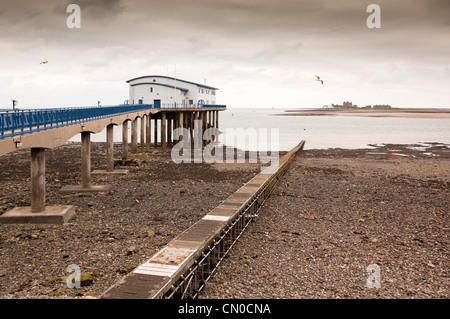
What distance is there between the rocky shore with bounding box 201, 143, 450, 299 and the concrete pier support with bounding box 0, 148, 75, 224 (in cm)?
692

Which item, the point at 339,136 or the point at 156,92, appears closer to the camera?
the point at 156,92

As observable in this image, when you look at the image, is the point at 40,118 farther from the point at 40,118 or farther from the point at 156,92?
the point at 156,92

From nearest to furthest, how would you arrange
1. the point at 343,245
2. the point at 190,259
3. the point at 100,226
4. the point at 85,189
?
the point at 190,259 → the point at 343,245 → the point at 100,226 → the point at 85,189

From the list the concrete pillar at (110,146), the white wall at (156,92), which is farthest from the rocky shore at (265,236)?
the white wall at (156,92)

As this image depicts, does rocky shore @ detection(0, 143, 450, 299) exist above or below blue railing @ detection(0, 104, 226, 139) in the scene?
below

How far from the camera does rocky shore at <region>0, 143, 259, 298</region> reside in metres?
10.5

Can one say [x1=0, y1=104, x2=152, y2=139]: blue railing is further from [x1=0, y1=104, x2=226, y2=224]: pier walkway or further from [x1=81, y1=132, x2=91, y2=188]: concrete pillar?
[x1=81, y1=132, x2=91, y2=188]: concrete pillar

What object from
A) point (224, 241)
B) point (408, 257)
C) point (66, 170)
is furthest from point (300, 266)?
point (66, 170)

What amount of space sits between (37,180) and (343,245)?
11621mm

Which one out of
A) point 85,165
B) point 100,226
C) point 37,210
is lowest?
point 100,226

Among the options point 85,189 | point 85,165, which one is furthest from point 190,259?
point 85,165

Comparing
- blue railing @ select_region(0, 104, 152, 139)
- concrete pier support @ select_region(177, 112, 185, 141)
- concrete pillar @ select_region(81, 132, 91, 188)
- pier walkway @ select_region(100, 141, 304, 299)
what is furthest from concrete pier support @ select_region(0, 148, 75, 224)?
concrete pier support @ select_region(177, 112, 185, 141)

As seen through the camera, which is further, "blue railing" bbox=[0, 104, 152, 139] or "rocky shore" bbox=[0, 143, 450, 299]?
"blue railing" bbox=[0, 104, 152, 139]

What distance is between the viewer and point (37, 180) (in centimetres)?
1566
